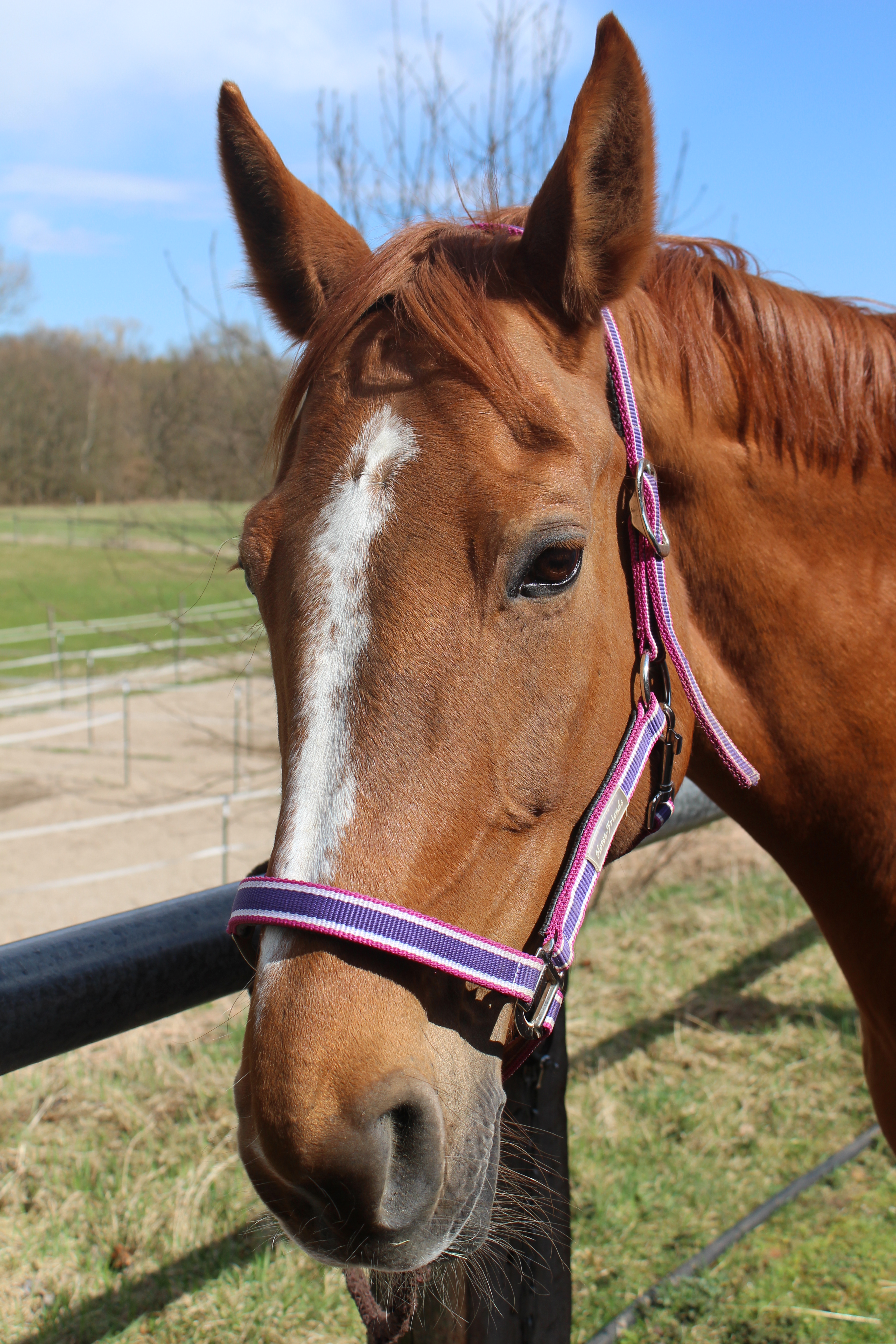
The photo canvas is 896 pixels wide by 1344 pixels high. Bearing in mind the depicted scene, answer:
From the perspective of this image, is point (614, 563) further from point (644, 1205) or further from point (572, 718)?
point (644, 1205)

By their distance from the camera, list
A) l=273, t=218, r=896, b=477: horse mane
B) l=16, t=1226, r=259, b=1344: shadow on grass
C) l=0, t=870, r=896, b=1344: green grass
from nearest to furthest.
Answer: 1. l=273, t=218, r=896, b=477: horse mane
2. l=16, t=1226, r=259, b=1344: shadow on grass
3. l=0, t=870, r=896, b=1344: green grass

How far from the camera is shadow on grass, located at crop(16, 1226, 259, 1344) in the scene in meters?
2.30

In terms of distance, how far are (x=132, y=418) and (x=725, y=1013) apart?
25521mm

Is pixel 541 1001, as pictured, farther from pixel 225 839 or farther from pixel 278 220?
pixel 225 839

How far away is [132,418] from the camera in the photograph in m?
25.9

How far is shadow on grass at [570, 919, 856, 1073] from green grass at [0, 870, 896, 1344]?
1cm

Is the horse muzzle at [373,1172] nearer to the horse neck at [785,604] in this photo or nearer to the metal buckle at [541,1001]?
the metal buckle at [541,1001]

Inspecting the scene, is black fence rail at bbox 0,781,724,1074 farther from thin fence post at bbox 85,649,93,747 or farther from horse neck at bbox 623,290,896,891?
thin fence post at bbox 85,649,93,747

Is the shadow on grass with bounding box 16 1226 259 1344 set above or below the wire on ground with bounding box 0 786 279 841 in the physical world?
above

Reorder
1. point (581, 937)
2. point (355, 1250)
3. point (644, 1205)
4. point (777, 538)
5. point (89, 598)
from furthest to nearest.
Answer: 1. point (89, 598)
2. point (581, 937)
3. point (644, 1205)
4. point (777, 538)
5. point (355, 1250)


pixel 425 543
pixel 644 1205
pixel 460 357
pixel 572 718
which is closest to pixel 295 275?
pixel 460 357

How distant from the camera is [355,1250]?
1.15 metres

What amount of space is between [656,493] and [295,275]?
2.81 ft

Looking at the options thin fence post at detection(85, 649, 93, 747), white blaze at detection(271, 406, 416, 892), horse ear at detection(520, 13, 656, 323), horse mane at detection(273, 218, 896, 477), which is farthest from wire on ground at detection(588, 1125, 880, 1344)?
thin fence post at detection(85, 649, 93, 747)
